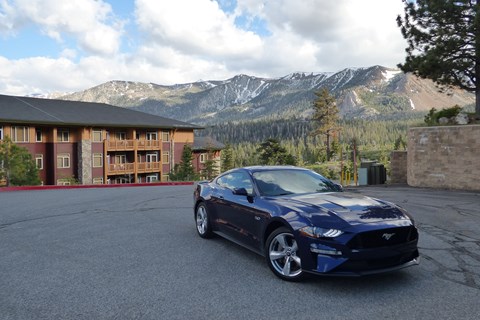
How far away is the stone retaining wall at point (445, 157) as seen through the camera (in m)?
16.4

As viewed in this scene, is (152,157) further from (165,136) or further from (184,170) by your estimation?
(184,170)

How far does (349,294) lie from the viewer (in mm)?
4602

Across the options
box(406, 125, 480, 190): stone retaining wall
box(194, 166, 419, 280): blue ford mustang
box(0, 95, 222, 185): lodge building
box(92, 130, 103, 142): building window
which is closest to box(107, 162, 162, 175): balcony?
box(0, 95, 222, 185): lodge building

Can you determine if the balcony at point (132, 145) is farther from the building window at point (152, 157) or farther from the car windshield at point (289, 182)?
the car windshield at point (289, 182)

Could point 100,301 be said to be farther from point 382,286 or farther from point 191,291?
point 382,286

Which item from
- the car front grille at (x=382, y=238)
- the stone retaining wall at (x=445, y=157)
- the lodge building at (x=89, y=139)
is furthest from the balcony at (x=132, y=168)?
the car front grille at (x=382, y=238)

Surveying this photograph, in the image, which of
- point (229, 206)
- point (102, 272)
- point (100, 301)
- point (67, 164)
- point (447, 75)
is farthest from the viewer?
point (67, 164)

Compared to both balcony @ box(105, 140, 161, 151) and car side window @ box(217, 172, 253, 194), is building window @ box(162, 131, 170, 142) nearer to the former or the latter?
balcony @ box(105, 140, 161, 151)

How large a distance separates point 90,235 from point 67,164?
35.4 m

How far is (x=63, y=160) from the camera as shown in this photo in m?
39.8

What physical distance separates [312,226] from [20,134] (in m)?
38.6

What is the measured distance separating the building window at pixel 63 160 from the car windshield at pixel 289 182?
1484 inches

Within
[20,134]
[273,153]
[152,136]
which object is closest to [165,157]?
[152,136]

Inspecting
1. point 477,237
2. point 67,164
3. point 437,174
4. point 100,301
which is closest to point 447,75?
point 437,174
